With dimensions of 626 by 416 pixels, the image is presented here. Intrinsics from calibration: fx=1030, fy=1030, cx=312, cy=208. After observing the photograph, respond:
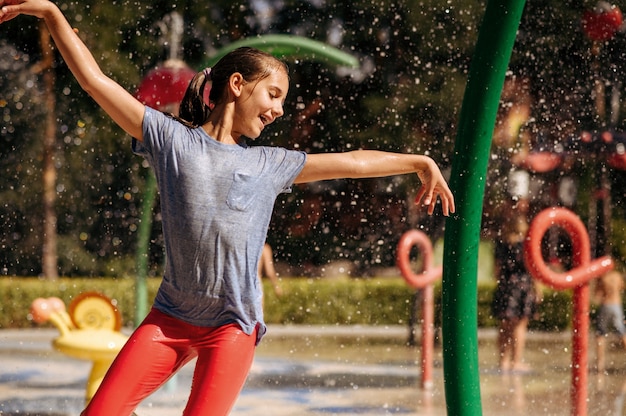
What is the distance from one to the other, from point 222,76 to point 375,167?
476 mm

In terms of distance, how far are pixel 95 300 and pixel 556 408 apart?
2.82 meters

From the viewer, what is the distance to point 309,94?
15305mm

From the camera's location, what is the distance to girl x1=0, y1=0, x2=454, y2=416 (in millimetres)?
2508

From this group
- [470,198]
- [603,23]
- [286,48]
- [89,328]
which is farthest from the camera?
[603,23]

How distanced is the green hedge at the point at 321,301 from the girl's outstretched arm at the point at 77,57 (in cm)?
1074

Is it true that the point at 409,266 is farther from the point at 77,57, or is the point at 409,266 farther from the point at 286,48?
the point at 77,57

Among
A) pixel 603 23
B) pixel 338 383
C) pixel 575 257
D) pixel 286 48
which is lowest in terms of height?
pixel 338 383

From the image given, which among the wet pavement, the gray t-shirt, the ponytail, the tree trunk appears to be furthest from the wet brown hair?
the tree trunk

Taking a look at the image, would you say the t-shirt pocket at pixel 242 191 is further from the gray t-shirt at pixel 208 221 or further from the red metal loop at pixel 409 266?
the red metal loop at pixel 409 266

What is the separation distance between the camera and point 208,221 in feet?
8.34

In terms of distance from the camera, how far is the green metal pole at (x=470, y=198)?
2.54m

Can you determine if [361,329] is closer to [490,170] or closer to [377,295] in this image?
[377,295]

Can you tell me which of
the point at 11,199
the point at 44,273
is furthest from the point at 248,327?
the point at 11,199

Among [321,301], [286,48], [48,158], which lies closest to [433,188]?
[286,48]
